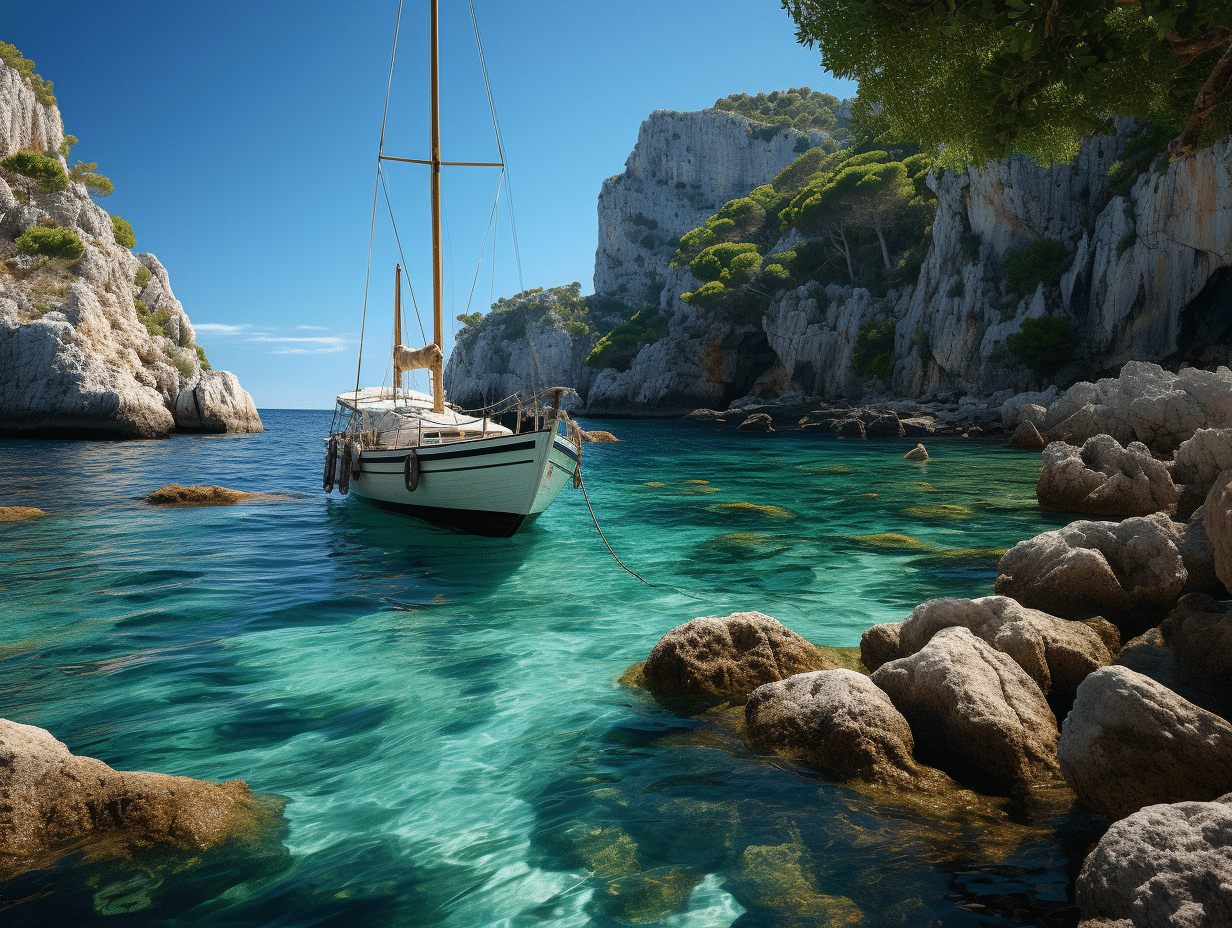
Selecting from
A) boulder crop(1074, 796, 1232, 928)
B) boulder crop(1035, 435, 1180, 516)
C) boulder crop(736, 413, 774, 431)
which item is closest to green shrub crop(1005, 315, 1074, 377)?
boulder crop(736, 413, 774, 431)

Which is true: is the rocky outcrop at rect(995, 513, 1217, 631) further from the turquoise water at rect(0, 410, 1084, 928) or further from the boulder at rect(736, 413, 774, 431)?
the boulder at rect(736, 413, 774, 431)

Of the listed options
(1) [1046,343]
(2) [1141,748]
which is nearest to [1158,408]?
(2) [1141,748]

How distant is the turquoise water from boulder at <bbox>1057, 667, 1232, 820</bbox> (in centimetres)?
30

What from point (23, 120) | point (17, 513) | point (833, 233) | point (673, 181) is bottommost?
point (17, 513)

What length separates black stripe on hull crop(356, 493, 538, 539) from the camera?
13.0 metres

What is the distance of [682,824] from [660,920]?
71 cm

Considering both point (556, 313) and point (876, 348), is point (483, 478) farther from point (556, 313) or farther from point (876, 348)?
point (556, 313)

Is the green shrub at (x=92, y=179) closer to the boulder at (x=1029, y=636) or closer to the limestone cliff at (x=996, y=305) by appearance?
the limestone cliff at (x=996, y=305)

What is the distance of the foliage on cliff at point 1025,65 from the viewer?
6227mm

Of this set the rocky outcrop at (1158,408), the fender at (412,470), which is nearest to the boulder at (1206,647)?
the fender at (412,470)

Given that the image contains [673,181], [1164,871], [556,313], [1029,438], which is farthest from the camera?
[673,181]

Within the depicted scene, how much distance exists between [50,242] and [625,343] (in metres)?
48.8

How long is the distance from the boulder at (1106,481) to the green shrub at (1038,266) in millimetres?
30729

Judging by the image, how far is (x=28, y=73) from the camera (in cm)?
5081
